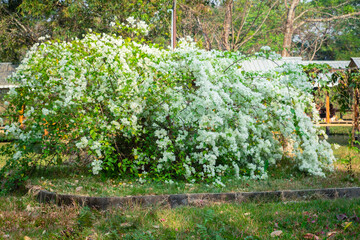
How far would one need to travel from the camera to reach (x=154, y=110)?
699cm

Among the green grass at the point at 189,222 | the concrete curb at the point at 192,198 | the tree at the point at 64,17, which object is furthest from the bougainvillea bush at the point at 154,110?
the tree at the point at 64,17

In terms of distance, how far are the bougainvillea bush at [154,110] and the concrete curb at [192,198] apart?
812 mm

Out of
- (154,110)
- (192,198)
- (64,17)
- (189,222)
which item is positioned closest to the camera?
(189,222)

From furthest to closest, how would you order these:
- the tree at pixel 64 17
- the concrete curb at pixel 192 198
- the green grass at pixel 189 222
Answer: the tree at pixel 64 17 → the concrete curb at pixel 192 198 → the green grass at pixel 189 222

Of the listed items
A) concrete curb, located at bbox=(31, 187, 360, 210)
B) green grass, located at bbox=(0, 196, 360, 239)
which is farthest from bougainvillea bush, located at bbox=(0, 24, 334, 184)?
green grass, located at bbox=(0, 196, 360, 239)

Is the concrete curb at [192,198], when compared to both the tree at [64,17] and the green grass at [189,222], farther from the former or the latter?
the tree at [64,17]

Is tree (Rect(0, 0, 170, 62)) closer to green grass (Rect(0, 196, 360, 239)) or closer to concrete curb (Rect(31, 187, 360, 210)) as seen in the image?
concrete curb (Rect(31, 187, 360, 210))

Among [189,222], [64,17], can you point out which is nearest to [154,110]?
[189,222]

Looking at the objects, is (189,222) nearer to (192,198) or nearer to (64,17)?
(192,198)

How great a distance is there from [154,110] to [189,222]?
2880mm

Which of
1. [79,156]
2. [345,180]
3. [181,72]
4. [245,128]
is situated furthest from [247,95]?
[79,156]

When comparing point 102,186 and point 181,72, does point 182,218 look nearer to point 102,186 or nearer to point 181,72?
point 102,186

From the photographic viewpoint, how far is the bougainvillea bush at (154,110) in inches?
261

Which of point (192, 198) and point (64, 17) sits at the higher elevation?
point (64, 17)
